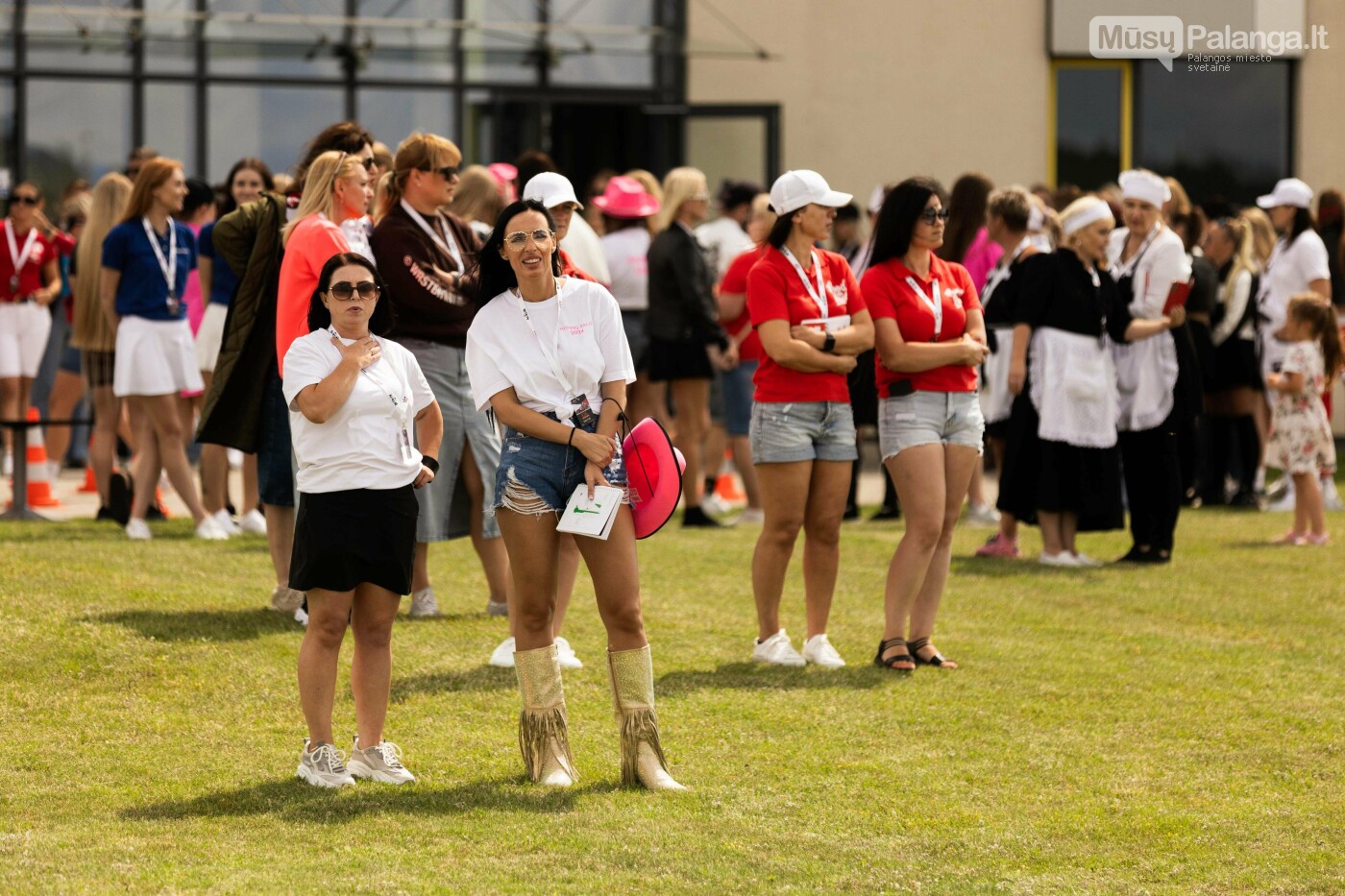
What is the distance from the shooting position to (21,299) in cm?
1345

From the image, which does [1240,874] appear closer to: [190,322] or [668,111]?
[190,322]

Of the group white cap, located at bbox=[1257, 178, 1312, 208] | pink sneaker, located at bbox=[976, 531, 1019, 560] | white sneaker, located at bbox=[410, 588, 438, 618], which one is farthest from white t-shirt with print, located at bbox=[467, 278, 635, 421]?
white cap, located at bbox=[1257, 178, 1312, 208]

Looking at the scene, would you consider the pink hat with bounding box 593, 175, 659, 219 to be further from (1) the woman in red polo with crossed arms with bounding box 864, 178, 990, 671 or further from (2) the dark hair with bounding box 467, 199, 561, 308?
(2) the dark hair with bounding box 467, 199, 561, 308

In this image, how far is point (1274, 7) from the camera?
20250 millimetres

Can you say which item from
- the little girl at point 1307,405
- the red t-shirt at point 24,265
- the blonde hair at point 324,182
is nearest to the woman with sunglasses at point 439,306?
the blonde hair at point 324,182

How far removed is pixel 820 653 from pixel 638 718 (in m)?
2.26

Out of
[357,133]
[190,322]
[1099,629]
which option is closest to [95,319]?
[190,322]

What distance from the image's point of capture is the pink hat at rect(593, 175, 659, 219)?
12773 millimetres

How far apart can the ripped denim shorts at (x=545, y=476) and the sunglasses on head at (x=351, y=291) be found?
0.67 metres

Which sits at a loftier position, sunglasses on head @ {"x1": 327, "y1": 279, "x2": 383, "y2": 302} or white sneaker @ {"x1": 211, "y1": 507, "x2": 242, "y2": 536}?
sunglasses on head @ {"x1": 327, "y1": 279, "x2": 383, "y2": 302}

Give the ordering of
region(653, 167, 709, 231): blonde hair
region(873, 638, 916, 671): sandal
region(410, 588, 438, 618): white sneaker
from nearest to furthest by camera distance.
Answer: region(873, 638, 916, 671): sandal < region(410, 588, 438, 618): white sneaker < region(653, 167, 709, 231): blonde hair

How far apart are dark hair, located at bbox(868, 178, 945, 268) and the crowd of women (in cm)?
1

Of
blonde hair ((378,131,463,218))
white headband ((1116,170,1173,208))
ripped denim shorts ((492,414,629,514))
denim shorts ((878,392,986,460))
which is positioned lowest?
ripped denim shorts ((492,414,629,514))

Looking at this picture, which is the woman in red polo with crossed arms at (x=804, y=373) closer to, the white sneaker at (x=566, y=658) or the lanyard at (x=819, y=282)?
the lanyard at (x=819, y=282)
